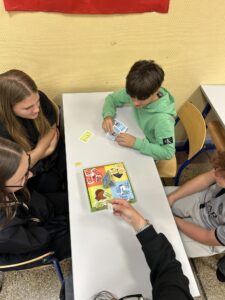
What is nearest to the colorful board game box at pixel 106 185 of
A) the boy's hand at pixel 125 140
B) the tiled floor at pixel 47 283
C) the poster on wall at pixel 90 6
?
the boy's hand at pixel 125 140

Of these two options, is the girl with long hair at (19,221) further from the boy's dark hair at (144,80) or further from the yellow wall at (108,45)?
the yellow wall at (108,45)

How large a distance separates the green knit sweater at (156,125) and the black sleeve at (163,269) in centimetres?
56

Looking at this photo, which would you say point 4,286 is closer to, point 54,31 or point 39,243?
point 39,243

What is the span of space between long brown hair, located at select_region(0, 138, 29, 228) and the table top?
146 cm

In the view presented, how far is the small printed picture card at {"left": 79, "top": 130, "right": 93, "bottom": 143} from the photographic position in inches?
67.0

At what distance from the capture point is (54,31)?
6.03 ft

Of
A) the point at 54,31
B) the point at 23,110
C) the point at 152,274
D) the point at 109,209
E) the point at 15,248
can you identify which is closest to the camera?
the point at 152,274

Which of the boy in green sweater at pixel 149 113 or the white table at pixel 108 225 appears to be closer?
the white table at pixel 108 225

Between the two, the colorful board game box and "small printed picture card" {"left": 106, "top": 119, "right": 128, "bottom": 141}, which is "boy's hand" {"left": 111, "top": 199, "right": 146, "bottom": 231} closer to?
the colorful board game box

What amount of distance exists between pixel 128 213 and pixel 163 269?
29cm

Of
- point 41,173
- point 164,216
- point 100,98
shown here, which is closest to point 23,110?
point 41,173

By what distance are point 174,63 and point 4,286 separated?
6.68 feet

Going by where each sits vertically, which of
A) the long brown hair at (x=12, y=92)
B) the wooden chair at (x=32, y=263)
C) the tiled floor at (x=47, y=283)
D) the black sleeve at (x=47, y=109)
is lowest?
the tiled floor at (x=47, y=283)

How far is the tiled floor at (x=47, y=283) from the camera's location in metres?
1.85
